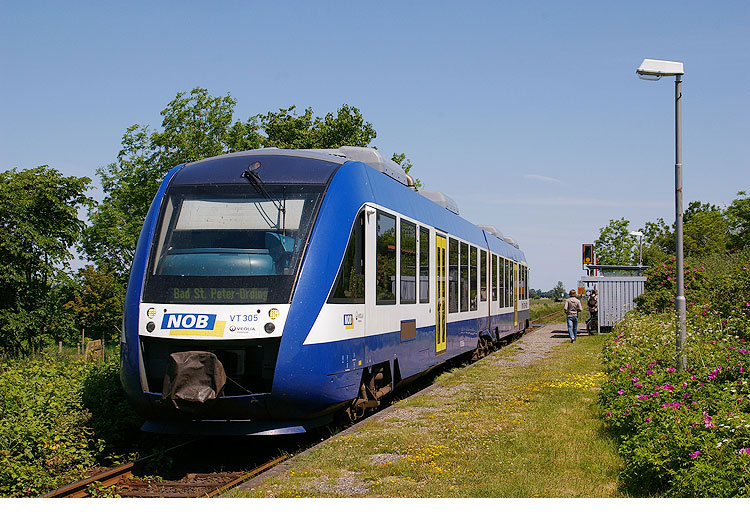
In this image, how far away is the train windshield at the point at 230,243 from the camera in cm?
824

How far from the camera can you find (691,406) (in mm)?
7621

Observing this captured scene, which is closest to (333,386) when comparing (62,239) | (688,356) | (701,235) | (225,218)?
(225,218)

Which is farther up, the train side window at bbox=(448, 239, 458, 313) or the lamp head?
the lamp head

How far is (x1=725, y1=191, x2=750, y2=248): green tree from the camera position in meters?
67.9

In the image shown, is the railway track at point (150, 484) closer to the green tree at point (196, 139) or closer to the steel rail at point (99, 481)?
the steel rail at point (99, 481)

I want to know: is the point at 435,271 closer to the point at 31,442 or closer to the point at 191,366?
the point at 191,366

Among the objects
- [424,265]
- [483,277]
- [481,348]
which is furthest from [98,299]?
[424,265]

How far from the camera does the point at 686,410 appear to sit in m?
7.18

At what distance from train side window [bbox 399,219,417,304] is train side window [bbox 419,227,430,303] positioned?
357 mm

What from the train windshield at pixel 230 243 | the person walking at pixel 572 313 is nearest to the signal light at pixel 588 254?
the person walking at pixel 572 313

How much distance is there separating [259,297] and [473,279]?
10088 mm

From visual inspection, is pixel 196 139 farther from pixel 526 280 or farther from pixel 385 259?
pixel 385 259

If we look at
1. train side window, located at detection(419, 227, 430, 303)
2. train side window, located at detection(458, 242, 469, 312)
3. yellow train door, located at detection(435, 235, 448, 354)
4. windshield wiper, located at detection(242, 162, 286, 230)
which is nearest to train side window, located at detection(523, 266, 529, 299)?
train side window, located at detection(458, 242, 469, 312)

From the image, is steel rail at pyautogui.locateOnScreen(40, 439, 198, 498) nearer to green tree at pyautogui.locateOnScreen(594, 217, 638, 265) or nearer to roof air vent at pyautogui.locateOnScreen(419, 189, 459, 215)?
roof air vent at pyautogui.locateOnScreen(419, 189, 459, 215)
